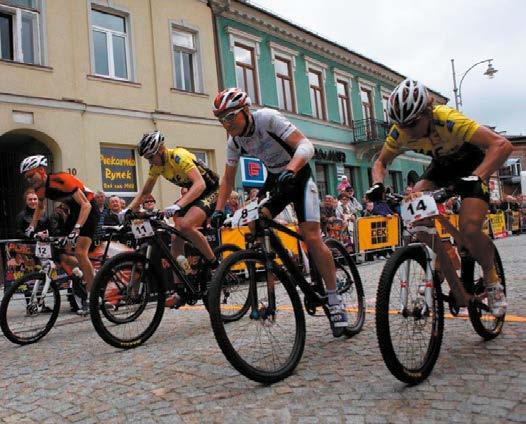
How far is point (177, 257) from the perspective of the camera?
5160 mm

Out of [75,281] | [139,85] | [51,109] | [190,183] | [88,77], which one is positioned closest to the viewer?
[190,183]

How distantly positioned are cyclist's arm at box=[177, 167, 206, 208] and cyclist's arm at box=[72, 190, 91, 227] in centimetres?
147

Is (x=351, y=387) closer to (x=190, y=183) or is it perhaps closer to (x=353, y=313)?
(x=353, y=313)

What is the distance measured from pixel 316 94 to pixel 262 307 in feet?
67.3

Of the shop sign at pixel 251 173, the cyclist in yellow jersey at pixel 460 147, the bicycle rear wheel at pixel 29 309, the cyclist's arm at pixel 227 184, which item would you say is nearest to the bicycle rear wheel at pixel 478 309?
the cyclist in yellow jersey at pixel 460 147

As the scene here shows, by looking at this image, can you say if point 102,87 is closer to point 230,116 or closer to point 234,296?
point 230,116

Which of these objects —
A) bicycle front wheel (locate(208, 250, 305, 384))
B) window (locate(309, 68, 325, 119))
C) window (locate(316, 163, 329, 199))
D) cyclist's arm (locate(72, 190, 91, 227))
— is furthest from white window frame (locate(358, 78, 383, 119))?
bicycle front wheel (locate(208, 250, 305, 384))

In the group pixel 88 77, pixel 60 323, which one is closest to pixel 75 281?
pixel 60 323

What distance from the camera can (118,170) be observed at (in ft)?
46.7

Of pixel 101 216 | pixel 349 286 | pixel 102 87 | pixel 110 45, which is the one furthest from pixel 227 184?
pixel 110 45

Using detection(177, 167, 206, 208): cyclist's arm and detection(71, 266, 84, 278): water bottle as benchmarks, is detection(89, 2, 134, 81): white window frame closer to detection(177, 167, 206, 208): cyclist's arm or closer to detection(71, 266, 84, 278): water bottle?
detection(71, 266, 84, 278): water bottle

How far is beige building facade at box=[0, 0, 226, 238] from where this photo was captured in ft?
41.2

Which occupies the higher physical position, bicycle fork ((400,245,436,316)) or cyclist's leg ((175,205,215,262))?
cyclist's leg ((175,205,215,262))

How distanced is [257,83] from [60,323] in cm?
1465
